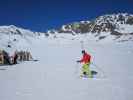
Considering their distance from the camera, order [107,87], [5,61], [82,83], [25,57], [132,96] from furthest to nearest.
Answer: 1. [25,57]
2. [5,61]
3. [82,83]
4. [107,87]
5. [132,96]

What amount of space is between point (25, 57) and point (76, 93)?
24.4m

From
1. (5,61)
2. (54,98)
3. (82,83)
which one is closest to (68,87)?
(82,83)

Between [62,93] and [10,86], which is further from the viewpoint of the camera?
[10,86]

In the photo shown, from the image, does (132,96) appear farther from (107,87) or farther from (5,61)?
(5,61)

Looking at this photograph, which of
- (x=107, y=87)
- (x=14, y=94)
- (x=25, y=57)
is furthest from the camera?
(x=25, y=57)

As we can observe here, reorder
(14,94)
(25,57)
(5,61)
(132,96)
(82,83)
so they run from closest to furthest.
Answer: (132,96) < (14,94) < (82,83) < (5,61) < (25,57)

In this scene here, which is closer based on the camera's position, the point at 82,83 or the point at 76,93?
the point at 76,93

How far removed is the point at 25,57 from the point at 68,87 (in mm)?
22749

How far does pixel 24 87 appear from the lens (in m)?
13.7

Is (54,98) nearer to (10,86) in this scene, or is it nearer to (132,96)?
(132,96)

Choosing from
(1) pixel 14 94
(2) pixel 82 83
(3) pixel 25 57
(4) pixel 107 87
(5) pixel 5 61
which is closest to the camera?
(1) pixel 14 94

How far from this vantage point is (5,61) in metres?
29.1

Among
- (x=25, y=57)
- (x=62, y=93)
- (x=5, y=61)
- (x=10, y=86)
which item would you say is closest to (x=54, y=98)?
(x=62, y=93)

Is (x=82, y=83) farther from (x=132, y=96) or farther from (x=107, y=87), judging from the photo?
(x=132, y=96)
